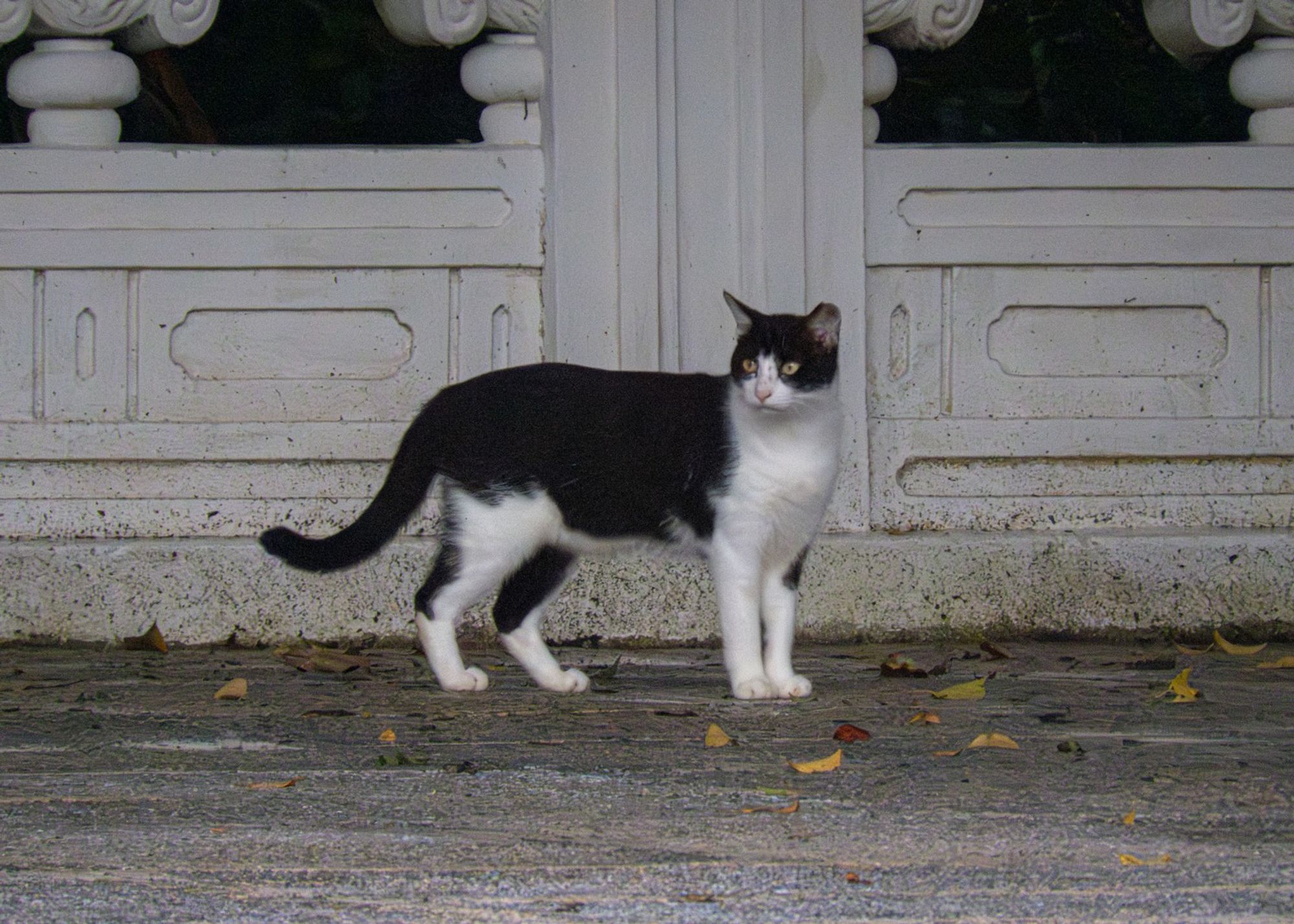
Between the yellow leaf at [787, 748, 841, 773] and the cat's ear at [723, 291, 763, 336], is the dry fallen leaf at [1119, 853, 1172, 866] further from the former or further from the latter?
the cat's ear at [723, 291, 763, 336]

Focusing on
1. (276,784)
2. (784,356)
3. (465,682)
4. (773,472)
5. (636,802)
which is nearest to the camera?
(636,802)

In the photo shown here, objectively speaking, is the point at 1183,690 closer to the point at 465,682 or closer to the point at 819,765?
the point at 819,765

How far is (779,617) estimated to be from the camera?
3887 millimetres

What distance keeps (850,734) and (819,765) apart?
32cm

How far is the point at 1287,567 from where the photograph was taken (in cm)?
491

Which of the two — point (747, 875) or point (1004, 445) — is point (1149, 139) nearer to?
point (1004, 445)

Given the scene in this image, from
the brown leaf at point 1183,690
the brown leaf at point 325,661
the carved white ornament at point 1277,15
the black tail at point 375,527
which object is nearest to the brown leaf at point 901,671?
the brown leaf at point 1183,690

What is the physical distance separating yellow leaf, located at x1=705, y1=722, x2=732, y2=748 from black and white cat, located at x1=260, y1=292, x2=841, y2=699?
0.49 meters

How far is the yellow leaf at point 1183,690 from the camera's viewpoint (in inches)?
152

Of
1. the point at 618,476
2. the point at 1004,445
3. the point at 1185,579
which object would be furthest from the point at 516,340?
the point at 1185,579

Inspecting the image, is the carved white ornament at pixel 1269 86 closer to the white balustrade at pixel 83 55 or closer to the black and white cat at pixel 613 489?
the black and white cat at pixel 613 489

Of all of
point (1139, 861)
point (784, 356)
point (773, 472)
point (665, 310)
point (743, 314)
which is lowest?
point (1139, 861)

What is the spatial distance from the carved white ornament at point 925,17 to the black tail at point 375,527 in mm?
2095

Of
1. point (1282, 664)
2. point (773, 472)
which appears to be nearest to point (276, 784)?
point (773, 472)
